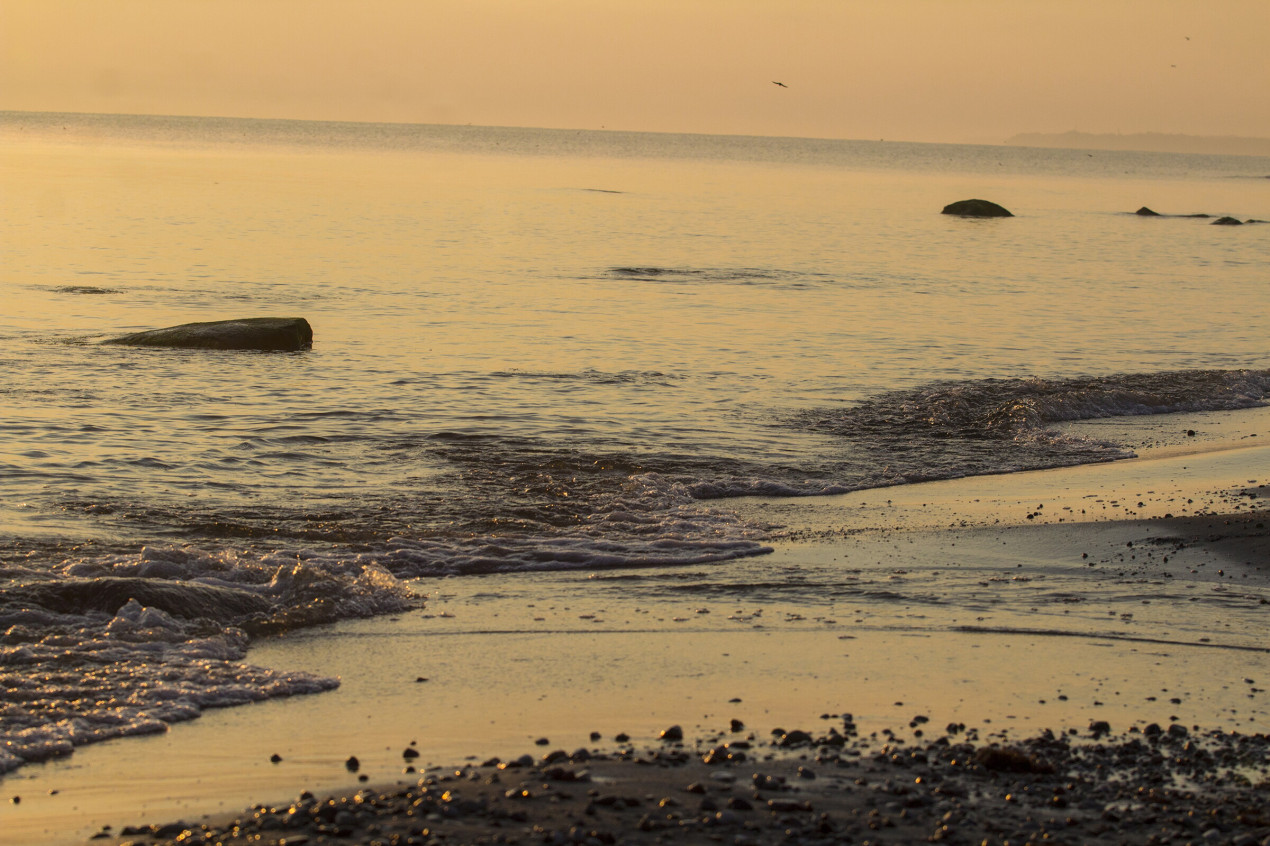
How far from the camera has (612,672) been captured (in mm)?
7117

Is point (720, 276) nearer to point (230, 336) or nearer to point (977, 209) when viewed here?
point (230, 336)

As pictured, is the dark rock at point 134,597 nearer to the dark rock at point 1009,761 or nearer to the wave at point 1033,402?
the dark rock at point 1009,761

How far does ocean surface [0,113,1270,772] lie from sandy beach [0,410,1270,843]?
657 mm

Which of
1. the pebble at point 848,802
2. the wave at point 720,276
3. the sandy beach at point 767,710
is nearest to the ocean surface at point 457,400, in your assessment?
the wave at point 720,276

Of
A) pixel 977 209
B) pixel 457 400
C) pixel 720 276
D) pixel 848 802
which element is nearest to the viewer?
pixel 848 802

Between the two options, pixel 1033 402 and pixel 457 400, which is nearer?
pixel 457 400

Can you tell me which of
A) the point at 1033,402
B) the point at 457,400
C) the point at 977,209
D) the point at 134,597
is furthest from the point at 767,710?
the point at 977,209

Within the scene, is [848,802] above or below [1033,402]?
below

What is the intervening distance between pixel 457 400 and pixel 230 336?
17.8 feet

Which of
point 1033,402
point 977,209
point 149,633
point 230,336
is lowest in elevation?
point 149,633

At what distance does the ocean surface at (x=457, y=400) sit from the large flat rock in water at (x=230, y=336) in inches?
13.1

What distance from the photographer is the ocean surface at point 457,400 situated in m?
8.53

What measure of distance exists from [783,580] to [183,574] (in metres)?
4.39

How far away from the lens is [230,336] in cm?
2022
